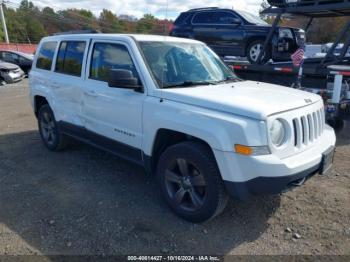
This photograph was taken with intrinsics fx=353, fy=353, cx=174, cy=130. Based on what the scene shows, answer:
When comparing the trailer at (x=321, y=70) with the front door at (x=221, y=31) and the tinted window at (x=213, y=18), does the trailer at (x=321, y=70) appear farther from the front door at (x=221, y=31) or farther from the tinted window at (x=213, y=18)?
the tinted window at (x=213, y=18)

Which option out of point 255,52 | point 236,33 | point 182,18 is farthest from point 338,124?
point 182,18

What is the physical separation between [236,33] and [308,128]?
22.9ft

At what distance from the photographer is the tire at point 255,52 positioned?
364 inches

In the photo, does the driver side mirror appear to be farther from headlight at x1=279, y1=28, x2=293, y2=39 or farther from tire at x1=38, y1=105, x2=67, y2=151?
headlight at x1=279, y1=28, x2=293, y2=39

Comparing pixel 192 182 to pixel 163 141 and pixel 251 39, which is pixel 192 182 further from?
pixel 251 39

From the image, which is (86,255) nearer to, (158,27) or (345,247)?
(345,247)

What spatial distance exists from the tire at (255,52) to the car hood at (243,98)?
5.41m

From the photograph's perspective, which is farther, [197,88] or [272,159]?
[197,88]

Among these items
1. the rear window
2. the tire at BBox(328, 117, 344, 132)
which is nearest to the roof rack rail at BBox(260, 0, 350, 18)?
the tire at BBox(328, 117, 344, 132)

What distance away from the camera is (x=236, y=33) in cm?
995

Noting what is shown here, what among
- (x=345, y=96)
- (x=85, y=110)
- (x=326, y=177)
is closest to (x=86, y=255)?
(x=85, y=110)

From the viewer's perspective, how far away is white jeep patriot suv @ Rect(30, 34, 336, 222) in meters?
3.13

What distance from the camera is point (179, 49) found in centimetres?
446

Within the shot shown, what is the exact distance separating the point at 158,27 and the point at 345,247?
4.10 m
